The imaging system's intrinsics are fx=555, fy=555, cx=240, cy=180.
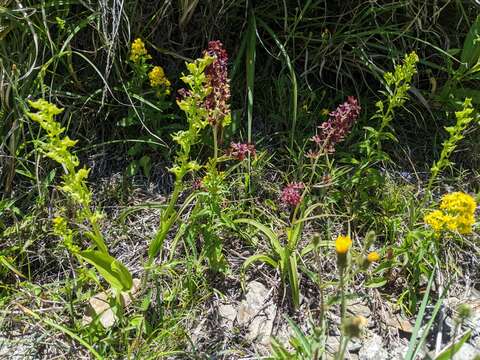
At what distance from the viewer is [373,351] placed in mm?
1934

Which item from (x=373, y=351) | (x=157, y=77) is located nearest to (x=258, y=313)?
(x=373, y=351)

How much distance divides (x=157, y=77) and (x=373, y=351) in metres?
1.32

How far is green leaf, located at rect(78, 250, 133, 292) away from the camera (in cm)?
184

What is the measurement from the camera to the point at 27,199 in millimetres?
2199

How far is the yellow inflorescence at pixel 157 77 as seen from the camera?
222 cm

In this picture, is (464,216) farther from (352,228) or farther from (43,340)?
(43,340)

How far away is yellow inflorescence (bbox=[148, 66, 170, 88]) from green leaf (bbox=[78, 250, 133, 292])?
2.45 ft

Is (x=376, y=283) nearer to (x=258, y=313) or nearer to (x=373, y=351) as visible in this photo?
(x=373, y=351)

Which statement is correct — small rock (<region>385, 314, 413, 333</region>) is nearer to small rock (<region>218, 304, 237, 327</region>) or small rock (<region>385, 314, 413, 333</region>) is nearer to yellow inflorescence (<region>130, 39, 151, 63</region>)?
small rock (<region>218, 304, 237, 327</region>)

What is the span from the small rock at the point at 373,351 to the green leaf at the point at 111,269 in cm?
84

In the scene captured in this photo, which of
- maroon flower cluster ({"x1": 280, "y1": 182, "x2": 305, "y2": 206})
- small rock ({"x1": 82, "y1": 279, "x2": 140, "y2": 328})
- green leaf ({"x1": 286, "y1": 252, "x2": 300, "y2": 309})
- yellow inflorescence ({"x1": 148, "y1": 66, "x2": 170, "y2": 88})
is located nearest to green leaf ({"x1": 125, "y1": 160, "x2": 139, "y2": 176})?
yellow inflorescence ({"x1": 148, "y1": 66, "x2": 170, "y2": 88})

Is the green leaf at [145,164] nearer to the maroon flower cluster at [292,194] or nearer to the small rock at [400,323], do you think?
the maroon flower cluster at [292,194]

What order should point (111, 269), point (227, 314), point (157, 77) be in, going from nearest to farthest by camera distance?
point (111, 269), point (227, 314), point (157, 77)

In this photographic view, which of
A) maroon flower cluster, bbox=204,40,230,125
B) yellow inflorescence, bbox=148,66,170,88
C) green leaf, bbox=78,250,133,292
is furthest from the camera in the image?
yellow inflorescence, bbox=148,66,170,88
